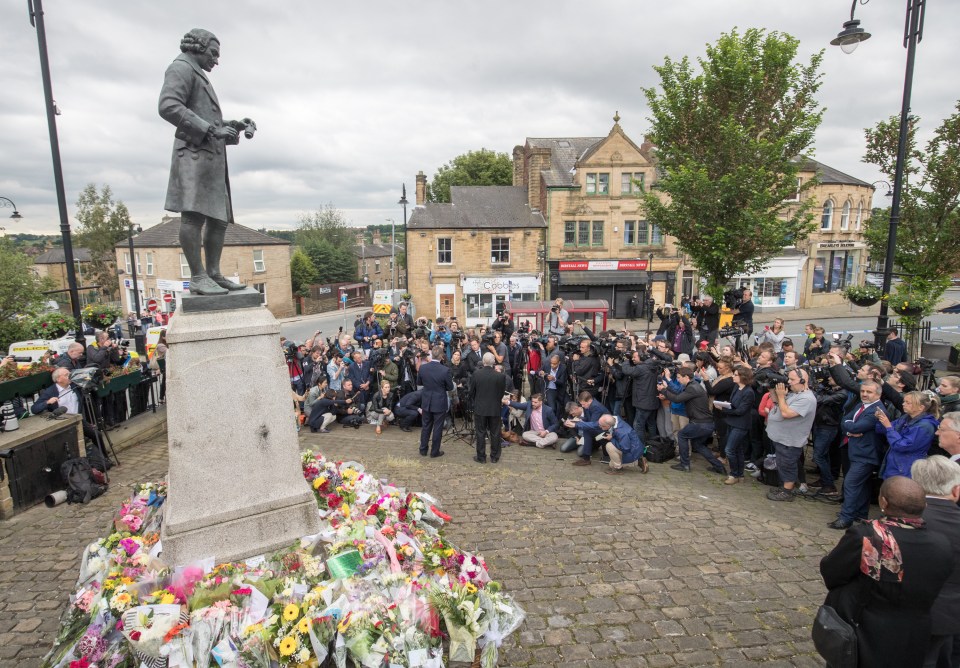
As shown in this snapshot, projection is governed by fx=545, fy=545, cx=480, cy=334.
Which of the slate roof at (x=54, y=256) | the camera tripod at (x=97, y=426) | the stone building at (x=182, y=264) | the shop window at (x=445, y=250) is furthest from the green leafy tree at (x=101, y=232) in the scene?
the camera tripod at (x=97, y=426)

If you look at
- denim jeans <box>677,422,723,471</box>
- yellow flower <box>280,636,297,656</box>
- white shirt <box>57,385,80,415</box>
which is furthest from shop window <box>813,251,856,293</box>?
yellow flower <box>280,636,297,656</box>

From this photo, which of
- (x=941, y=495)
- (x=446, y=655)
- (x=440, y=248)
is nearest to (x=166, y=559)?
(x=446, y=655)

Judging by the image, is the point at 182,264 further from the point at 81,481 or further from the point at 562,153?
the point at 81,481

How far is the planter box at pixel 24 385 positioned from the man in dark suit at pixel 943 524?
1282 cm

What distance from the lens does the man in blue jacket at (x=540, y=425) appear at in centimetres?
1047

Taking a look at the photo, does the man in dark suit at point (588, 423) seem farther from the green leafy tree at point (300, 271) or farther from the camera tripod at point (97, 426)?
the green leafy tree at point (300, 271)

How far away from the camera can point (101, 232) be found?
153 ft

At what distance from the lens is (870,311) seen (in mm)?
34531

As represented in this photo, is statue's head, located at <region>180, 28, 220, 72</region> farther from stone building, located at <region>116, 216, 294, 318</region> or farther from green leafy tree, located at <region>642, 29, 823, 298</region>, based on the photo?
stone building, located at <region>116, 216, 294, 318</region>

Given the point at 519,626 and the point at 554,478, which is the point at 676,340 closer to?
the point at 554,478

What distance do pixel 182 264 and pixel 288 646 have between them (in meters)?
41.7

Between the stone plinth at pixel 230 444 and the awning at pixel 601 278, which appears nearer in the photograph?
the stone plinth at pixel 230 444

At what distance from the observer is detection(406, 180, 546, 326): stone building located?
114 ft

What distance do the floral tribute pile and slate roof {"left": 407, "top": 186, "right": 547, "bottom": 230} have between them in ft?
101
